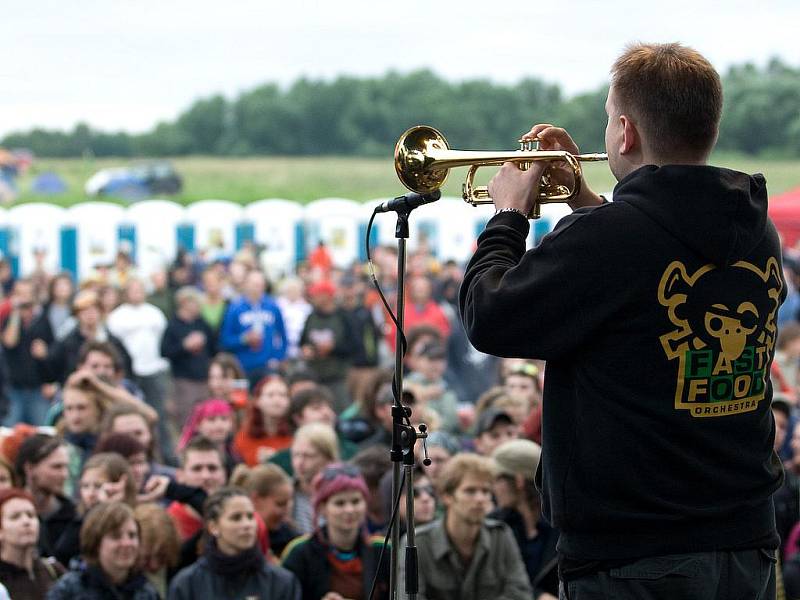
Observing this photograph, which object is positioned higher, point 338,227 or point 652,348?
point 652,348

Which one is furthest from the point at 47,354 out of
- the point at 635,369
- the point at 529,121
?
the point at 529,121

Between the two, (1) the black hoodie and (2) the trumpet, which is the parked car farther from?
(1) the black hoodie

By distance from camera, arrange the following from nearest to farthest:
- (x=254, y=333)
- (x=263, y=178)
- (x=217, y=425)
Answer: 1. (x=217, y=425)
2. (x=254, y=333)
3. (x=263, y=178)

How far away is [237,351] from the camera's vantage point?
11430 millimetres

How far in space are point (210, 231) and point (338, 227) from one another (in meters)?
1.69

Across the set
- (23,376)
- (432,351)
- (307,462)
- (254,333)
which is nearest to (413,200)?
(307,462)

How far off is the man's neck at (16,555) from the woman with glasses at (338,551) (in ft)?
3.35

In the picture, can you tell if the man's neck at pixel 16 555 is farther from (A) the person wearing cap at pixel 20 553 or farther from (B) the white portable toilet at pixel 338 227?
(B) the white portable toilet at pixel 338 227

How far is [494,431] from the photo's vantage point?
23.1 ft

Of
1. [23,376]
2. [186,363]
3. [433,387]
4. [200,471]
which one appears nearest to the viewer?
[200,471]

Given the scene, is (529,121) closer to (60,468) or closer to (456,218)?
(456,218)

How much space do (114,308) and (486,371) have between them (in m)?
3.45

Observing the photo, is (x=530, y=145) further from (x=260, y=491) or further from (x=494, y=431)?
(x=494, y=431)

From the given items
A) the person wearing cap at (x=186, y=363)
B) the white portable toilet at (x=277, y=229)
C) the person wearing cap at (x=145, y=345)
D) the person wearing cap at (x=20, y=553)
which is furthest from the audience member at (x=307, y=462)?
the white portable toilet at (x=277, y=229)
